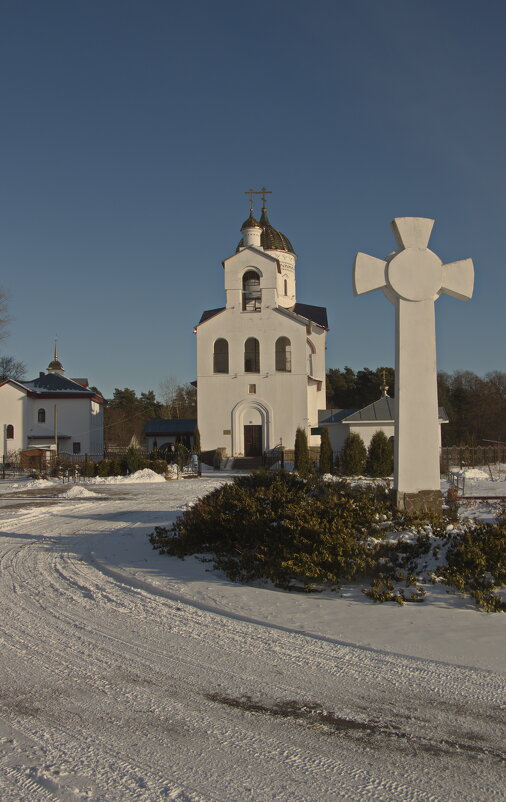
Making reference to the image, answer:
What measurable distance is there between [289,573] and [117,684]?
3238mm

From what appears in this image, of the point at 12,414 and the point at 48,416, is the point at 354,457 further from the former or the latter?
the point at 12,414

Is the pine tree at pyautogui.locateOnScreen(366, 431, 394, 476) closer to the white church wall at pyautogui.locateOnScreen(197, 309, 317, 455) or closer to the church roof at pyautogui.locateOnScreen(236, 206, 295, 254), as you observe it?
the white church wall at pyautogui.locateOnScreen(197, 309, 317, 455)

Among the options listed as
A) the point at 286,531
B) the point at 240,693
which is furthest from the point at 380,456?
the point at 240,693

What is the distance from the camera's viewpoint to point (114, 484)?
3056 cm

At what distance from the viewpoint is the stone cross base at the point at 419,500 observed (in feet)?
32.1

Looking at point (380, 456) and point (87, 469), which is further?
point (87, 469)

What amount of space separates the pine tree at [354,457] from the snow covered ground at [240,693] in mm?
25324

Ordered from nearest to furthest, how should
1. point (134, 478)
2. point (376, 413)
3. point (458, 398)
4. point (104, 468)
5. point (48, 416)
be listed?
point (134, 478)
point (104, 468)
point (376, 413)
point (48, 416)
point (458, 398)

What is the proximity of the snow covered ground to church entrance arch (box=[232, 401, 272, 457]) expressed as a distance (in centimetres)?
3235

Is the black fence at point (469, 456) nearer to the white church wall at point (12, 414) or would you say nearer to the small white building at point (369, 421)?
the small white building at point (369, 421)

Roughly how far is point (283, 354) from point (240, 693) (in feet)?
123

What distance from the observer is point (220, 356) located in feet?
138

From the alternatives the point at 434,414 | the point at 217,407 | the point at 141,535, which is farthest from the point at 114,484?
the point at 434,414

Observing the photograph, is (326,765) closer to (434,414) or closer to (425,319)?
(434,414)
